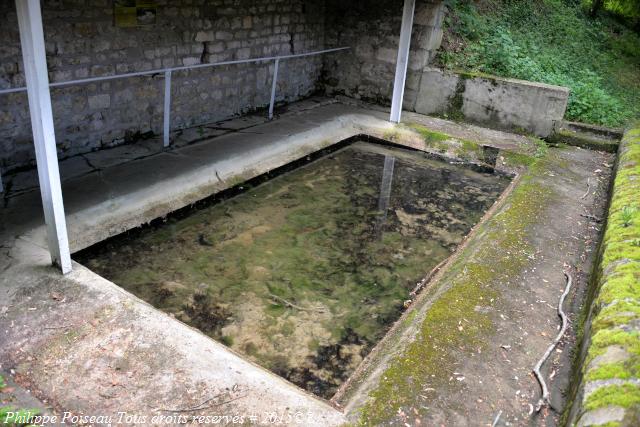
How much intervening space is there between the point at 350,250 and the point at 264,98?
4285 mm

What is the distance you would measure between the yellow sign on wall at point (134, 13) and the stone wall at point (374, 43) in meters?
3.98

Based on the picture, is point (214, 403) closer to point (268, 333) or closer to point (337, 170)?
point (268, 333)

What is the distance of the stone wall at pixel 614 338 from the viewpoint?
2432 mm

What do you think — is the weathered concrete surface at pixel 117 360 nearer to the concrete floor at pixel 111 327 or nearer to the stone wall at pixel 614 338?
the concrete floor at pixel 111 327

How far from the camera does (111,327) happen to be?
338 centimetres

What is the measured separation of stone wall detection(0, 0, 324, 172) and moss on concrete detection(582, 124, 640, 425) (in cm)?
524

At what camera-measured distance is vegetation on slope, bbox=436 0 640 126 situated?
8508 mm

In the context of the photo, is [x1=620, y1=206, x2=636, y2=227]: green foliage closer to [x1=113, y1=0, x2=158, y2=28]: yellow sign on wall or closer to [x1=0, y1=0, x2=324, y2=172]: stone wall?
[x1=0, y1=0, x2=324, y2=172]: stone wall

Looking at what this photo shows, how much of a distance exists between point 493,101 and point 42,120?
263 inches

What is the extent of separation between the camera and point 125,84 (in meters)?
6.19

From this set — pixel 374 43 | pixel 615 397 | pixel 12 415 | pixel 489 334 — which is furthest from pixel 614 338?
pixel 374 43

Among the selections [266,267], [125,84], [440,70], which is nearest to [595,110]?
[440,70]

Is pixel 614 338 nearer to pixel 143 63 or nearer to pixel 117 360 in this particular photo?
pixel 117 360

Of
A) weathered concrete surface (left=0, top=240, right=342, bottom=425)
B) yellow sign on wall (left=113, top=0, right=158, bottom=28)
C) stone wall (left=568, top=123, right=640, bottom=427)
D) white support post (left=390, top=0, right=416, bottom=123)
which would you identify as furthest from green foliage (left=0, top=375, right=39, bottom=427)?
white support post (left=390, top=0, right=416, bottom=123)
